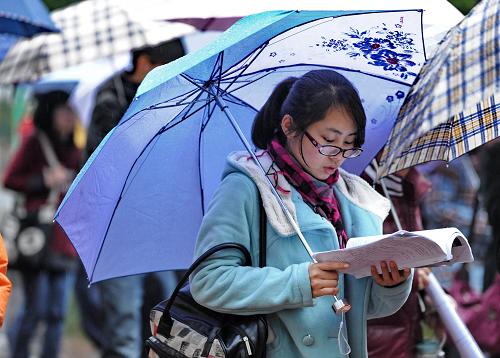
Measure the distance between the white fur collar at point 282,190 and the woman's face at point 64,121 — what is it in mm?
4917

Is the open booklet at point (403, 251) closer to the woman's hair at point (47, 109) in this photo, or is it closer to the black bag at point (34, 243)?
the black bag at point (34, 243)

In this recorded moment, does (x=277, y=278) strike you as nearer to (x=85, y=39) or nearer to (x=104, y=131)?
(x=104, y=131)

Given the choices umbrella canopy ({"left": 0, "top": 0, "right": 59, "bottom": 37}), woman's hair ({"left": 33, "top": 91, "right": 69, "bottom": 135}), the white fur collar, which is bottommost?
the white fur collar

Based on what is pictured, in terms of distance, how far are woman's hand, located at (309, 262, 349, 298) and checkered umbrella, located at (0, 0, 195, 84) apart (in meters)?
3.21

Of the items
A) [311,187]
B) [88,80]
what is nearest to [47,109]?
[88,80]

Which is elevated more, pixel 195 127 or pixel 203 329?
pixel 195 127

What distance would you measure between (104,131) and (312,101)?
2.85m

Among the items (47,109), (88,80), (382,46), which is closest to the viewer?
(382,46)

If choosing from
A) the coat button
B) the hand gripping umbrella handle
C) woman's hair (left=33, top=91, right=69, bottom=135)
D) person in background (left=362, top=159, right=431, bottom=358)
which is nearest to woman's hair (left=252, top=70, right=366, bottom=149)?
the hand gripping umbrella handle

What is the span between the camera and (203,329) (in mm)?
4367

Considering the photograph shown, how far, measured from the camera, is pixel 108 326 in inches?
291

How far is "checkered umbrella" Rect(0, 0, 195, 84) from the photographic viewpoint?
24.0ft

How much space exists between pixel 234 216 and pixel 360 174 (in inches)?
39.8

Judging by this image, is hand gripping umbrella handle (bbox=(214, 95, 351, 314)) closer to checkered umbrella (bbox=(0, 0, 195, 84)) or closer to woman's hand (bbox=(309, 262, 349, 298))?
woman's hand (bbox=(309, 262, 349, 298))
